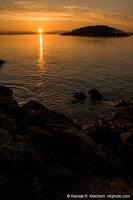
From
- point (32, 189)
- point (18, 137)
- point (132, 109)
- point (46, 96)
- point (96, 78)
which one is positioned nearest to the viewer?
point (32, 189)

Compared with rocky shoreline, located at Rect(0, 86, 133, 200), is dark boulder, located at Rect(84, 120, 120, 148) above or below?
below

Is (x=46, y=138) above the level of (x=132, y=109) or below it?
above

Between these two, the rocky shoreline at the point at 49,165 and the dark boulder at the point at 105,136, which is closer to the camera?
the rocky shoreline at the point at 49,165

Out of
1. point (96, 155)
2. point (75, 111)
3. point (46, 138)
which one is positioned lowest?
point (75, 111)

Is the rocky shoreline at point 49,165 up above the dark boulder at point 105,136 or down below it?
above

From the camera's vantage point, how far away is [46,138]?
33.1ft

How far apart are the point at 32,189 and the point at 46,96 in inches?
1052

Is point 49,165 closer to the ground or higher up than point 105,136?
higher up

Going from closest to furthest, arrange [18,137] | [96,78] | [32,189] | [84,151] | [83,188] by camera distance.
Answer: [32,189], [83,188], [18,137], [84,151], [96,78]

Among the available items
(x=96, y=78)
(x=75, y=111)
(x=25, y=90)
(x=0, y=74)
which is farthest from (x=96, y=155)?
(x=0, y=74)

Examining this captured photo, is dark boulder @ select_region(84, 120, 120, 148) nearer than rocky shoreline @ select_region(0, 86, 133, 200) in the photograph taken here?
No

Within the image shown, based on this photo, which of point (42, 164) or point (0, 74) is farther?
point (0, 74)

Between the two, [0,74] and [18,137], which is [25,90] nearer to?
[0,74]

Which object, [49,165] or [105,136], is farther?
[105,136]
